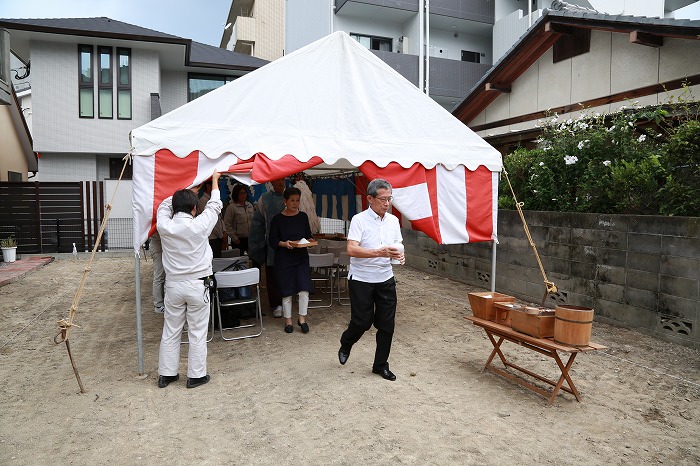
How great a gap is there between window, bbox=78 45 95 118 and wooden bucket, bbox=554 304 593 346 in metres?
15.3

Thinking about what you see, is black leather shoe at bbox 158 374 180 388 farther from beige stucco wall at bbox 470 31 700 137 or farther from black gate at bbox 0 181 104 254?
black gate at bbox 0 181 104 254

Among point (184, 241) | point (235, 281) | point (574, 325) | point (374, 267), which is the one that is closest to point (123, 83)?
point (235, 281)

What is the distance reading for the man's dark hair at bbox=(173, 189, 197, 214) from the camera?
3.69 meters

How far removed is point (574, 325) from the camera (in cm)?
331

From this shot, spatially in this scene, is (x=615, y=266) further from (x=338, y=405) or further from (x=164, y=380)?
(x=164, y=380)

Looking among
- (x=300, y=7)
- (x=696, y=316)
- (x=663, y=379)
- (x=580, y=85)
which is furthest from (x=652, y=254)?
(x=300, y=7)

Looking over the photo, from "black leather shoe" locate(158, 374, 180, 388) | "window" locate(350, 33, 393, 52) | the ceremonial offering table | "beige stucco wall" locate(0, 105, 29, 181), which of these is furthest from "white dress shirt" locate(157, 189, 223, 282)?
"window" locate(350, 33, 393, 52)

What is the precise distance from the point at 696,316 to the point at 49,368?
6191 millimetres

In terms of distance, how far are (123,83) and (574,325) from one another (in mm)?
15400

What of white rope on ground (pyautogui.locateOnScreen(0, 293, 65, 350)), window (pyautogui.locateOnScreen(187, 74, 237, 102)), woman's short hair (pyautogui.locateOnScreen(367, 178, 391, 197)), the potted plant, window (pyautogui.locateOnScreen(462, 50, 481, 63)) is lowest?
white rope on ground (pyautogui.locateOnScreen(0, 293, 65, 350))

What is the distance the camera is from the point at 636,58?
8398 millimetres

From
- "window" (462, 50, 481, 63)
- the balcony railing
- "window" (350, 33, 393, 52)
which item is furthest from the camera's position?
"window" (462, 50, 481, 63)

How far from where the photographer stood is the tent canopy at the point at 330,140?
168 inches

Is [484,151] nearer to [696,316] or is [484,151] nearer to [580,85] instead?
[696,316]
